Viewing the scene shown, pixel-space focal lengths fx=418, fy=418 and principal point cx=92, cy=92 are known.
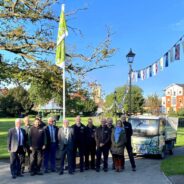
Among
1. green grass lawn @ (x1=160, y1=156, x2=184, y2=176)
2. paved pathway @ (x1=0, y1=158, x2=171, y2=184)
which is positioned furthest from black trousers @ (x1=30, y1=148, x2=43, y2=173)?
green grass lawn @ (x1=160, y1=156, x2=184, y2=176)

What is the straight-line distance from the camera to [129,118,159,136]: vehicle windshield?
806 inches

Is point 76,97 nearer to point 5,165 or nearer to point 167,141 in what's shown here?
point 5,165

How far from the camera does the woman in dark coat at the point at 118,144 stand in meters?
15.3

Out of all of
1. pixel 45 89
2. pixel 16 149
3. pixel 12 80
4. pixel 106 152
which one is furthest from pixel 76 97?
pixel 16 149

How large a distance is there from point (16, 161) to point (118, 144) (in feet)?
12.7

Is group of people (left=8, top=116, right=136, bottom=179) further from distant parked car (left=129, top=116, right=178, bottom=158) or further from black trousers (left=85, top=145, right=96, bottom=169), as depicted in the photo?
distant parked car (left=129, top=116, right=178, bottom=158)

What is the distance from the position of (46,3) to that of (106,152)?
6.39 metres

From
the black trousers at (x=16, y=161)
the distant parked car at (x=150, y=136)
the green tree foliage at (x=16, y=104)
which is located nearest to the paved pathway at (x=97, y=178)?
the black trousers at (x=16, y=161)

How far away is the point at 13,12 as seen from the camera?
55.2 feet

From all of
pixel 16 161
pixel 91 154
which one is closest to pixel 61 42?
pixel 91 154

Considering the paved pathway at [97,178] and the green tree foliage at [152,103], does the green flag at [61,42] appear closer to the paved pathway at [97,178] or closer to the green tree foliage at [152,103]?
the paved pathway at [97,178]

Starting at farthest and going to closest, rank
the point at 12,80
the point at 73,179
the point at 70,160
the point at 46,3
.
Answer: the point at 12,80, the point at 46,3, the point at 70,160, the point at 73,179

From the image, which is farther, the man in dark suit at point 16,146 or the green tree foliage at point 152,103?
the green tree foliage at point 152,103

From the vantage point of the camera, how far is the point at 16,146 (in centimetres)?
1347
